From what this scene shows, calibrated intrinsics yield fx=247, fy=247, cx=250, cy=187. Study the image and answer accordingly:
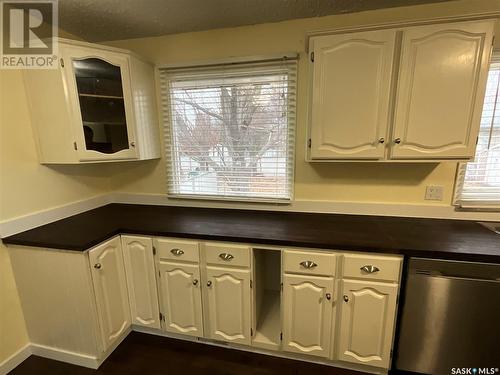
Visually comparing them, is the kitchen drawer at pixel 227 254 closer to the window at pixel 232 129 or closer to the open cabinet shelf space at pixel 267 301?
the open cabinet shelf space at pixel 267 301

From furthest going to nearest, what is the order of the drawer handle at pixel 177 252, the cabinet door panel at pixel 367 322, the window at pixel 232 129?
the window at pixel 232 129, the drawer handle at pixel 177 252, the cabinet door panel at pixel 367 322

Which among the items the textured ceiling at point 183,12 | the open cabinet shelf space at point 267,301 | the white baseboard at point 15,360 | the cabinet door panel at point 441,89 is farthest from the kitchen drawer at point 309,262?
the white baseboard at point 15,360

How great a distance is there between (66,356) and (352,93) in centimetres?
250

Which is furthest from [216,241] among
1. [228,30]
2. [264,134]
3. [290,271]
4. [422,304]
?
[228,30]

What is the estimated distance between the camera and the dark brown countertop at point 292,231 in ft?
4.44

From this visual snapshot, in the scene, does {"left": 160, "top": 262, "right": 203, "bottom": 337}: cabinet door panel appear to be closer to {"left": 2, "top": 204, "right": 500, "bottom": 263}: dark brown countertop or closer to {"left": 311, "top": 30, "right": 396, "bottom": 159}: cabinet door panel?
{"left": 2, "top": 204, "right": 500, "bottom": 263}: dark brown countertop

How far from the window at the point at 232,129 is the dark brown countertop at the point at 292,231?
10.8 inches

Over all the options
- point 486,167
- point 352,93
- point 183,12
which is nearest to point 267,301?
point 352,93

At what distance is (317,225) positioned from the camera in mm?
1695

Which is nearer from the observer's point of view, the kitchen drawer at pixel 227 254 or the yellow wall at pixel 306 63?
the kitchen drawer at pixel 227 254

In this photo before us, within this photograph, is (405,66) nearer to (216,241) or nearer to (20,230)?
(216,241)

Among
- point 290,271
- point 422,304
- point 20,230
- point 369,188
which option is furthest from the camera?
point 369,188

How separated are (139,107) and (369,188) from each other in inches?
73.6

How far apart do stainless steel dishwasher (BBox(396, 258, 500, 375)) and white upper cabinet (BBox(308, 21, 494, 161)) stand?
2.11 feet
